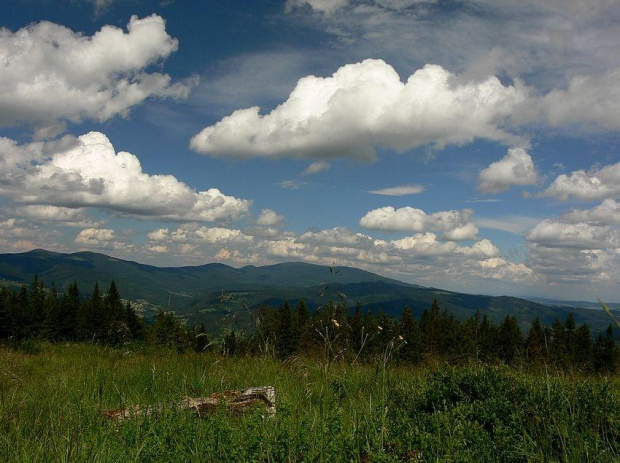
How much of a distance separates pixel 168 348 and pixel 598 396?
32.0 ft

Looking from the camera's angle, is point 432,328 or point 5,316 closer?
point 5,316

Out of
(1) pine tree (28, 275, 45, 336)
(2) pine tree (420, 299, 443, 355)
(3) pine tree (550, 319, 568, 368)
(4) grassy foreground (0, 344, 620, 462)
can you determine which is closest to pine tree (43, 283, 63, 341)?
(1) pine tree (28, 275, 45, 336)

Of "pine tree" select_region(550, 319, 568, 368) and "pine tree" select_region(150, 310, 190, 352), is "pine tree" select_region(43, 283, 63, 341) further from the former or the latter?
"pine tree" select_region(550, 319, 568, 368)

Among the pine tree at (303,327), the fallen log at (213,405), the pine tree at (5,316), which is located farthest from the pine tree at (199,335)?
the pine tree at (5,316)

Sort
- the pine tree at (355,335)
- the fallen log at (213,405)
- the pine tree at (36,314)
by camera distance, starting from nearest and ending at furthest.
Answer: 1. the fallen log at (213,405)
2. the pine tree at (355,335)
3. the pine tree at (36,314)

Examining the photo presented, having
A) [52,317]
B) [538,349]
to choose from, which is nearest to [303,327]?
[538,349]

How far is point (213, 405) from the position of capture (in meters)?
5.39

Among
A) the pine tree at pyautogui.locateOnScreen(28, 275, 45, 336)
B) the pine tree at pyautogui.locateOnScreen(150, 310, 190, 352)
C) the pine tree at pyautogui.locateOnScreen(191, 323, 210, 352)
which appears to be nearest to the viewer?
the pine tree at pyautogui.locateOnScreen(191, 323, 210, 352)

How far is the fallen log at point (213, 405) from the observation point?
490cm

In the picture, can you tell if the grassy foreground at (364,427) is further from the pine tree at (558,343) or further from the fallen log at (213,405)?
the pine tree at (558,343)

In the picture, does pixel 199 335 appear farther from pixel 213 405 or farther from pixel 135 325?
pixel 135 325

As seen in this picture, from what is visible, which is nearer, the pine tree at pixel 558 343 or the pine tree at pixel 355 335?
the pine tree at pixel 355 335

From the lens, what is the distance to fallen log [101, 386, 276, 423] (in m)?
4.90

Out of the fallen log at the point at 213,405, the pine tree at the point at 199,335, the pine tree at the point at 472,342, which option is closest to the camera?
the fallen log at the point at 213,405
